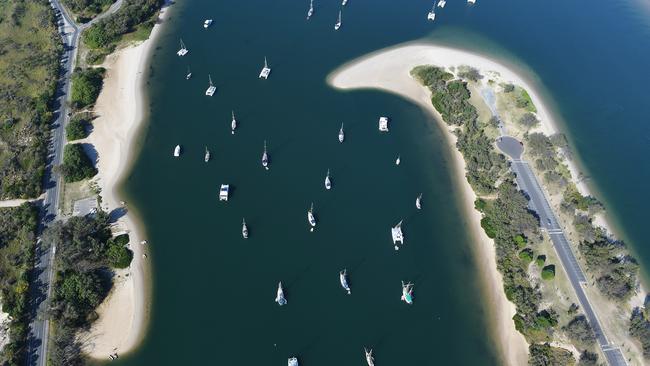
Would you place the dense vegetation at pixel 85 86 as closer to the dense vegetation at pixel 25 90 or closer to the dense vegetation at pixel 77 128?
the dense vegetation at pixel 77 128

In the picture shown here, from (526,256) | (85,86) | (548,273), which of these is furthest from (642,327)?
(85,86)

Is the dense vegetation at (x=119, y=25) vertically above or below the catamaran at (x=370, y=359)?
above

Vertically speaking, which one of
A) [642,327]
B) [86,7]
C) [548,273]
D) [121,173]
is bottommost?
[642,327]

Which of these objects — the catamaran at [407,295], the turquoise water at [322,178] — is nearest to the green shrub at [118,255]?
the turquoise water at [322,178]

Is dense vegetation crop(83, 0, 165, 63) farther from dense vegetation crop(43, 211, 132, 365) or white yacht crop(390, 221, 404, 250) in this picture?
white yacht crop(390, 221, 404, 250)

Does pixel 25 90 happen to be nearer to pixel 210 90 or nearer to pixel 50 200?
pixel 50 200

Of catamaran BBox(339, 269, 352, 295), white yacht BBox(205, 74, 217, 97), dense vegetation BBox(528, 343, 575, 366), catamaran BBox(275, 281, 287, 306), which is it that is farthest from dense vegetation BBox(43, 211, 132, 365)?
dense vegetation BBox(528, 343, 575, 366)
